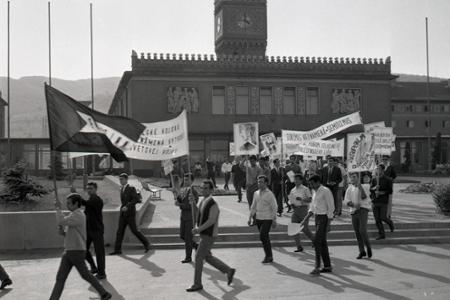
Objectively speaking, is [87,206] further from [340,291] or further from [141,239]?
[340,291]

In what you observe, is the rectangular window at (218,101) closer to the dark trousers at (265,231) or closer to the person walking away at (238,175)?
the person walking away at (238,175)

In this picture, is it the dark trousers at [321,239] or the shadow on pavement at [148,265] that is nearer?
the dark trousers at [321,239]

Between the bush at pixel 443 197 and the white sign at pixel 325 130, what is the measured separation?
325 cm

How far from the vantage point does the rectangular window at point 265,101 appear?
5059 centimetres

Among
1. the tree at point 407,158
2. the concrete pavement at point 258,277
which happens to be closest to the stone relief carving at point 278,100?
the tree at point 407,158

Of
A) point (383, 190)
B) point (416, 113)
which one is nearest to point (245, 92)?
point (383, 190)

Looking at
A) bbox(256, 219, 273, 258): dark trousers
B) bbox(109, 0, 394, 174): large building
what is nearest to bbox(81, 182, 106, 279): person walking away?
bbox(256, 219, 273, 258): dark trousers

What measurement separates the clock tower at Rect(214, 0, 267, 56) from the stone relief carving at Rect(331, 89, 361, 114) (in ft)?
48.0

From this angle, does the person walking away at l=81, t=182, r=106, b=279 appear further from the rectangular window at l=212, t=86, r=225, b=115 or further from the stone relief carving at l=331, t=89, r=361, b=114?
the stone relief carving at l=331, t=89, r=361, b=114

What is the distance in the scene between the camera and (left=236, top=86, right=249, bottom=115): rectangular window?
164 feet

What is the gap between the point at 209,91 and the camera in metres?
49.3

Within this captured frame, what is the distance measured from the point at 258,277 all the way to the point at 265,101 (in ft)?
133

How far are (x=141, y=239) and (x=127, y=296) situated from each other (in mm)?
4189

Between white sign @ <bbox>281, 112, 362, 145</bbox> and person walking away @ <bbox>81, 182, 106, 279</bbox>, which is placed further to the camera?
white sign @ <bbox>281, 112, 362, 145</bbox>
